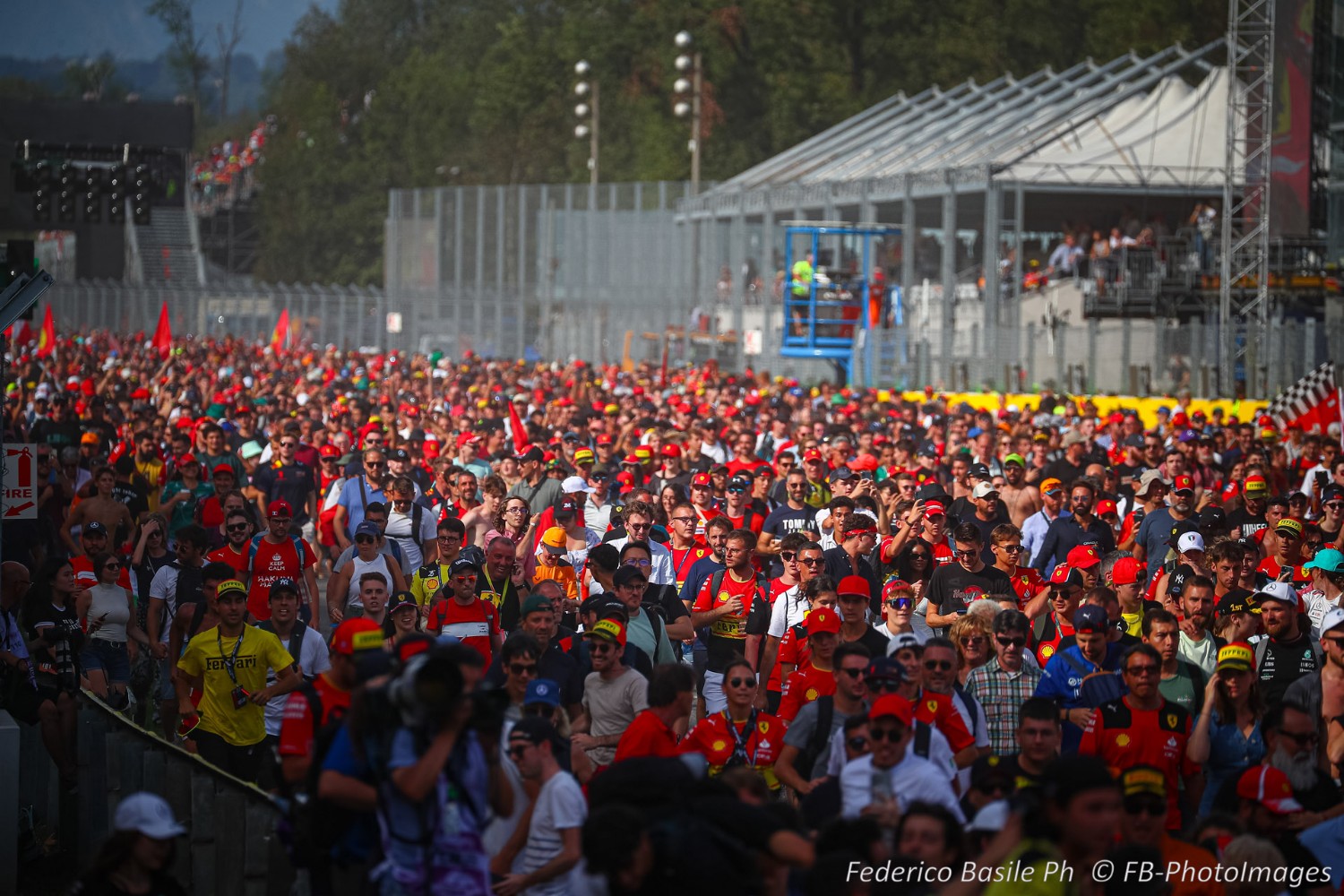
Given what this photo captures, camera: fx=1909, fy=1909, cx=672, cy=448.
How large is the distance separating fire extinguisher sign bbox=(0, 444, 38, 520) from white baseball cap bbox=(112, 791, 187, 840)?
17.0 ft

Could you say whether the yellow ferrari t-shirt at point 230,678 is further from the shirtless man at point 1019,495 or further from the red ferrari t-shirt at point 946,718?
the shirtless man at point 1019,495

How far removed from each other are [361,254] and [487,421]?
234 feet

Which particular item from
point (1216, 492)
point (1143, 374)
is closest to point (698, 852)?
point (1216, 492)

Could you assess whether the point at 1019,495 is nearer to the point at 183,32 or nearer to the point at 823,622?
the point at 823,622

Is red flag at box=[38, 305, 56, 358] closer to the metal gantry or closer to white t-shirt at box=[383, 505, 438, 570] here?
the metal gantry

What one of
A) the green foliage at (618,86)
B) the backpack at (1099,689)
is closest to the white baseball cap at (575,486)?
the backpack at (1099,689)

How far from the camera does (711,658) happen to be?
35.0 ft

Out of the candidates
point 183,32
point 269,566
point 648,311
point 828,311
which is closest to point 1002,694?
point 269,566

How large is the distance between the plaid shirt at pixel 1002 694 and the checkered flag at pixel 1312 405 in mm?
15055

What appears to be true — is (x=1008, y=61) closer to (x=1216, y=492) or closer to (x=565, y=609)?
(x=1216, y=492)

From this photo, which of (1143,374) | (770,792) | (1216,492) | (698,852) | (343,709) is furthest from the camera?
(1143,374)

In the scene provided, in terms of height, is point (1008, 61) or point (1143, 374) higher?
point (1008, 61)

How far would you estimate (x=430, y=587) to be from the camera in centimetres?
1110

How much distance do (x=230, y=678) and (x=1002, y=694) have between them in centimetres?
368
